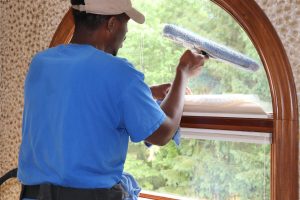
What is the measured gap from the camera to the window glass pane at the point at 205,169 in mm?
1744

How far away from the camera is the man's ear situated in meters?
1.25

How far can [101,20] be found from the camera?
124cm

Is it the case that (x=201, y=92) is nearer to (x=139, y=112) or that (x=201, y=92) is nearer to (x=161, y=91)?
(x=161, y=91)

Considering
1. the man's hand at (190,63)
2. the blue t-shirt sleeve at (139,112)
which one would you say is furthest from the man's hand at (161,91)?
the blue t-shirt sleeve at (139,112)

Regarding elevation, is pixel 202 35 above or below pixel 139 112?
above

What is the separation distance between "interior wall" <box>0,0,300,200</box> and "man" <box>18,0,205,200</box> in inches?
40.4

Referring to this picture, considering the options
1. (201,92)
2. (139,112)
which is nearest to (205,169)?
(201,92)

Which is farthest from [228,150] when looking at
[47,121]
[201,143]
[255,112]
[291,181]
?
[47,121]

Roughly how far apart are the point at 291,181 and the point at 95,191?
0.72 m

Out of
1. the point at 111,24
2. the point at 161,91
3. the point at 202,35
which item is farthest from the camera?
the point at 202,35

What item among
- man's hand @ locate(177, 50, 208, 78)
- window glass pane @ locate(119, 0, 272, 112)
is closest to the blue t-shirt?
→ man's hand @ locate(177, 50, 208, 78)

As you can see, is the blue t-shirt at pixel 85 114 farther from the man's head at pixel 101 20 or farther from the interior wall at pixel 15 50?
the interior wall at pixel 15 50

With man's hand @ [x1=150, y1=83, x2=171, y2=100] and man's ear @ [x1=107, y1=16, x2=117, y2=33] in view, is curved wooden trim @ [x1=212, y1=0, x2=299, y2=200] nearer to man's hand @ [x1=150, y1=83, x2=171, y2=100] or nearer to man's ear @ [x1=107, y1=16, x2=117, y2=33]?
man's hand @ [x1=150, y1=83, x2=171, y2=100]

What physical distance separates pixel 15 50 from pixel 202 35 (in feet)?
4.09
